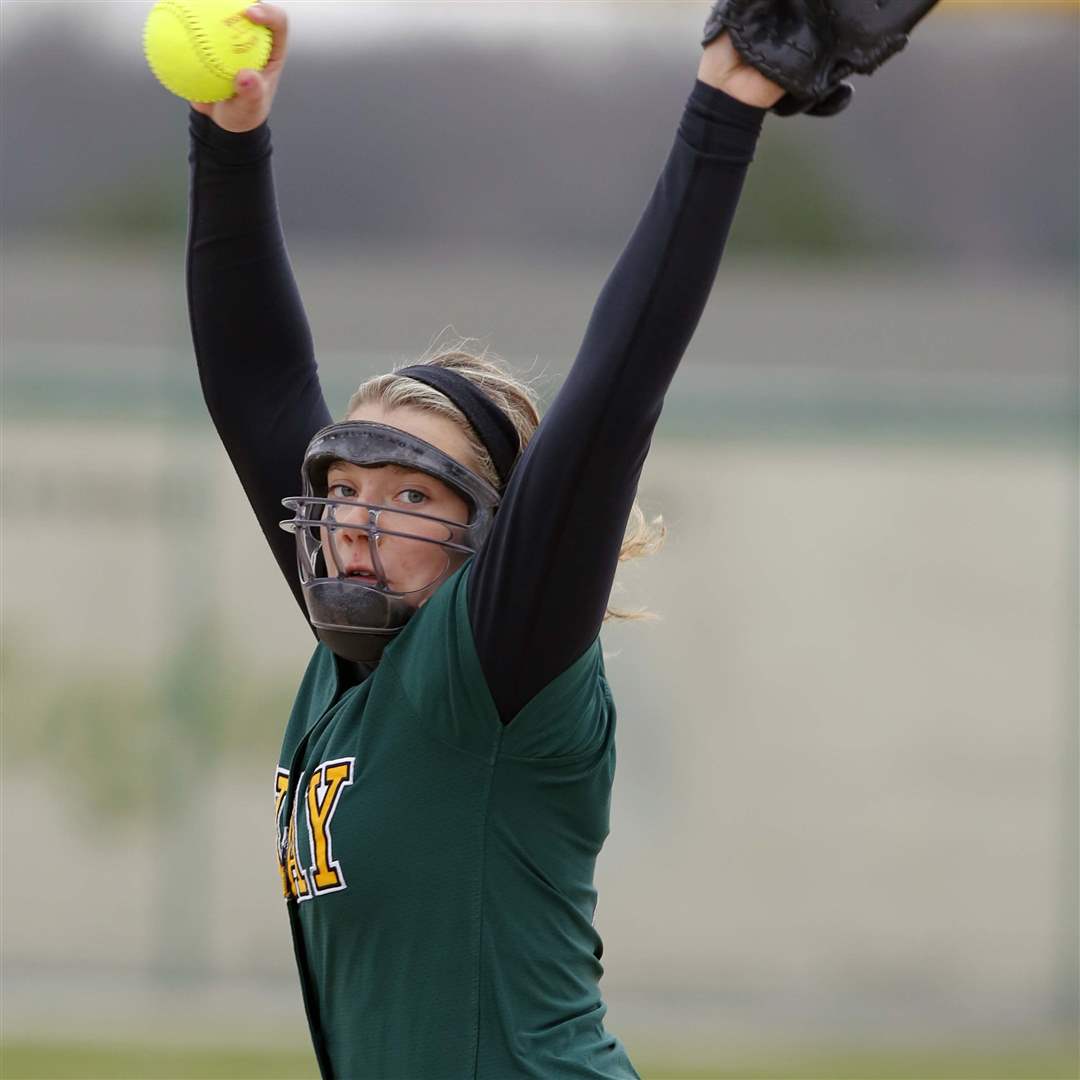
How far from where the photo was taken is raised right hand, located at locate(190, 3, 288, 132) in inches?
85.4

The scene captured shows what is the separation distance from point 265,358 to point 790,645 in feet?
16.1

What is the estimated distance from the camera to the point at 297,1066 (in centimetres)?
570

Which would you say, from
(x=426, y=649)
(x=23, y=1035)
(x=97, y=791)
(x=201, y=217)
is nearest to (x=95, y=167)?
(x=97, y=791)

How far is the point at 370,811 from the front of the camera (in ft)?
6.34

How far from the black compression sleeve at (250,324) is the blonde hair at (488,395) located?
19cm

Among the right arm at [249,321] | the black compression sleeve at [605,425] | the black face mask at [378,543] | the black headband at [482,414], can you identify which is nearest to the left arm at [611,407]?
the black compression sleeve at [605,425]

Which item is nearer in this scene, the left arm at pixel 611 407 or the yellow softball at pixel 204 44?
the left arm at pixel 611 407

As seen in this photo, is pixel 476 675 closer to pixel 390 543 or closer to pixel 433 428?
pixel 390 543

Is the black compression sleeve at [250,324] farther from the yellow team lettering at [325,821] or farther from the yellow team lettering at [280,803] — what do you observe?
the yellow team lettering at [325,821]

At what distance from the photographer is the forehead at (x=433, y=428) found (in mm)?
2146

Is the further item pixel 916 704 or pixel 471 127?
pixel 471 127

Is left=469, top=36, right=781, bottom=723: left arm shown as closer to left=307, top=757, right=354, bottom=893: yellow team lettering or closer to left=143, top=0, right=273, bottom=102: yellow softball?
left=307, top=757, right=354, bottom=893: yellow team lettering

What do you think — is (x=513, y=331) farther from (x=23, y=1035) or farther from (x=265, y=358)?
(x=265, y=358)

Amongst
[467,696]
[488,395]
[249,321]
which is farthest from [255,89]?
[467,696]
